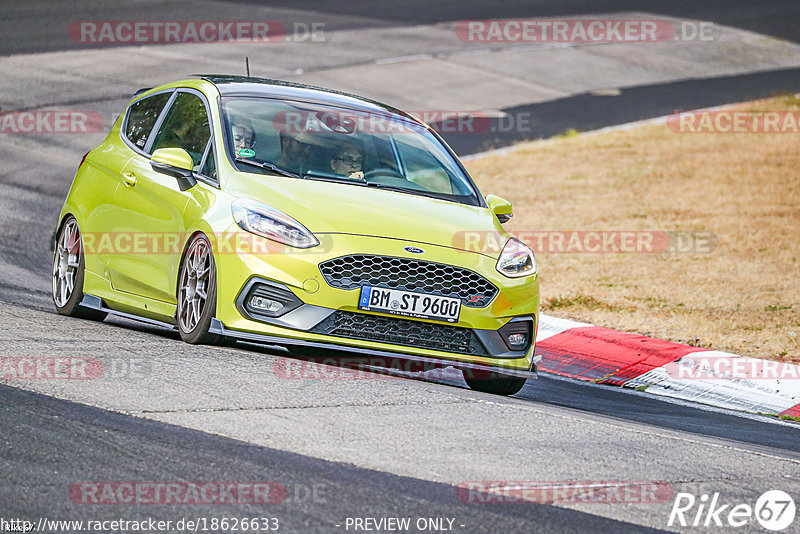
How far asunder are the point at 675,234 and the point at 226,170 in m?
8.49

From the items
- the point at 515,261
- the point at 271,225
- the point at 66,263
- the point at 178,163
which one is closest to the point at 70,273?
the point at 66,263

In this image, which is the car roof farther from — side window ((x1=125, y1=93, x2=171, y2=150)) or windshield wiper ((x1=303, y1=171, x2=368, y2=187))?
windshield wiper ((x1=303, y1=171, x2=368, y2=187))

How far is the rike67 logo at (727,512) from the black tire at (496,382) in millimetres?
2679

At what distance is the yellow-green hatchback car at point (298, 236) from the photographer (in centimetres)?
708

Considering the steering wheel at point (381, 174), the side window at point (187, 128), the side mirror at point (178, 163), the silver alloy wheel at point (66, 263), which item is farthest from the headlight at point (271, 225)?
the silver alloy wheel at point (66, 263)

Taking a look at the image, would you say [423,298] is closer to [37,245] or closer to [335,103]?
[335,103]

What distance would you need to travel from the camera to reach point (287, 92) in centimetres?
870

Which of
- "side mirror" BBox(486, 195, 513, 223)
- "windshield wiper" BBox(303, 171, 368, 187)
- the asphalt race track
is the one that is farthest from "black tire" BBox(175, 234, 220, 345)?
"side mirror" BBox(486, 195, 513, 223)

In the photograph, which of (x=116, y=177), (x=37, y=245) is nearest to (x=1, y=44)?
(x=37, y=245)

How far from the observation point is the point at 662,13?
34.3 meters

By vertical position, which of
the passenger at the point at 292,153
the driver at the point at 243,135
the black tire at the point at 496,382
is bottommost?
the black tire at the point at 496,382

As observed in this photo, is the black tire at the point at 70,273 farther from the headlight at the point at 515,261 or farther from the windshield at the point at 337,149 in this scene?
the headlight at the point at 515,261

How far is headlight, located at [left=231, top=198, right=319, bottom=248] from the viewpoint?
7113 millimetres

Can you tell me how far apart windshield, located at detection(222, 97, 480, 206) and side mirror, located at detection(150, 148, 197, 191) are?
0.28m
